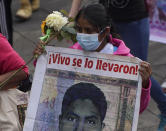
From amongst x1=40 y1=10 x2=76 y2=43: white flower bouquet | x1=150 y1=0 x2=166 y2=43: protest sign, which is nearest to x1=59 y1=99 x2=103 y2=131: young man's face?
x1=40 y1=10 x2=76 y2=43: white flower bouquet

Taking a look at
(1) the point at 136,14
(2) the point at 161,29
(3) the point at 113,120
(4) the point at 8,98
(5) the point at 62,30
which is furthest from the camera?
(2) the point at 161,29

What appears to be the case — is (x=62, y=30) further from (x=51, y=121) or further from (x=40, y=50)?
(x=51, y=121)

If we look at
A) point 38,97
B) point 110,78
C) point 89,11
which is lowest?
point 38,97

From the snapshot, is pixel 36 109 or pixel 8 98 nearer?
pixel 36 109

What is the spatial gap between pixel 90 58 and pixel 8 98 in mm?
743

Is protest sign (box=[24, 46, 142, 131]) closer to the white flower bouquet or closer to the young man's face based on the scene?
the young man's face

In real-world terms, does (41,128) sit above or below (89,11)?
below

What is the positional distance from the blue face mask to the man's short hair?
214 mm

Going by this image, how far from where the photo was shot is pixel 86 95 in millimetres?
2367

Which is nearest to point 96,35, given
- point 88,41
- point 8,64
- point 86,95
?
point 88,41

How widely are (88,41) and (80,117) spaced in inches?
17.0

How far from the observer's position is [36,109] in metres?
2.39

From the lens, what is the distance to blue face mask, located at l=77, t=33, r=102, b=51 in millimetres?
2359

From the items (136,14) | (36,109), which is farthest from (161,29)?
(36,109)
